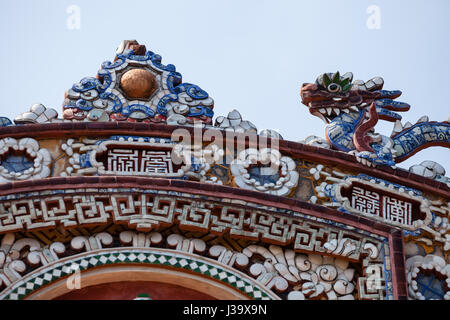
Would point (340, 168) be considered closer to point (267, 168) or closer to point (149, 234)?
point (267, 168)

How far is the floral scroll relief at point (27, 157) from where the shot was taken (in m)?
8.49

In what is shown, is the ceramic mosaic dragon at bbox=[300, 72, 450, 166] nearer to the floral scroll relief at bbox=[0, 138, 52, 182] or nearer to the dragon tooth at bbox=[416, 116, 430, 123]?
the dragon tooth at bbox=[416, 116, 430, 123]

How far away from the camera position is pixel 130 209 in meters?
8.41

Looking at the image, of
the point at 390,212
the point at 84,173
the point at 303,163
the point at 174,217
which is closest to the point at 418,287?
the point at 390,212

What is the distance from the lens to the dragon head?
9336 mm

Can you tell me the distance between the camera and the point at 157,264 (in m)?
8.26

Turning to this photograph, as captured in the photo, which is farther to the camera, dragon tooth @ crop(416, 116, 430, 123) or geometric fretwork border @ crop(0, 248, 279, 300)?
dragon tooth @ crop(416, 116, 430, 123)

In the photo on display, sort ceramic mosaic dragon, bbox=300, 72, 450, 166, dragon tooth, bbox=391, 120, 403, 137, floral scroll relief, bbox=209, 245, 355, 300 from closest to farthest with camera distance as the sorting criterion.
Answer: floral scroll relief, bbox=209, 245, 355, 300
ceramic mosaic dragon, bbox=300, 72, 450, 166
dragon tooth, bbox=391, 120, 403, 137

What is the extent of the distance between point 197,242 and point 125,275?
600 millimetres

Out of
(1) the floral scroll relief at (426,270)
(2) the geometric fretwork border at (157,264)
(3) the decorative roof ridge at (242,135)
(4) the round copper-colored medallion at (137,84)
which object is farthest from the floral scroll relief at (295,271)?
(4) the round copper-colored medallion at (137,84)

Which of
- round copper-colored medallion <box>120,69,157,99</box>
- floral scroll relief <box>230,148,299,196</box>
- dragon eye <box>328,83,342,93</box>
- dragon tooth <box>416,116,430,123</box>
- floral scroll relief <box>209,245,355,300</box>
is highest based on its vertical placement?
dragon eye <box>328,83,342,93</box>

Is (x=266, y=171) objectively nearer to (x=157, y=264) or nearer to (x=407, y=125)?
(x=157, y=264)

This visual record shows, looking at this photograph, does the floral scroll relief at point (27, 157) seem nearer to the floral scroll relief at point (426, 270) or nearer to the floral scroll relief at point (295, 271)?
the floral scroll relief at point (295, 271)

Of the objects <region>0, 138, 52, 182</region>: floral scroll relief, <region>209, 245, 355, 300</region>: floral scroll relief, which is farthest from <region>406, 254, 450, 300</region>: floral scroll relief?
<region>0, 138, 52, 182</region>: floral scroll relief
